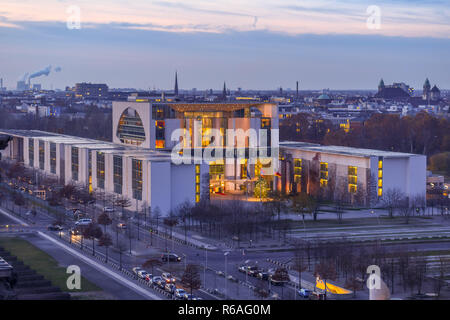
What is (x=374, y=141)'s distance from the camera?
3409 centimetres

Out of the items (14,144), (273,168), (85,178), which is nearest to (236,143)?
(273,168)

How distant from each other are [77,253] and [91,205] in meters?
6.66

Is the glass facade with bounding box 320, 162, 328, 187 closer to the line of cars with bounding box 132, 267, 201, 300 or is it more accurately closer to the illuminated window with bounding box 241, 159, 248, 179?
the illuminated window with bounding box 241, 159, 248, 179

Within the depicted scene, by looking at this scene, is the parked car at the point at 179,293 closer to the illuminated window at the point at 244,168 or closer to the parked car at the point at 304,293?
the parked car at the point at 304,293

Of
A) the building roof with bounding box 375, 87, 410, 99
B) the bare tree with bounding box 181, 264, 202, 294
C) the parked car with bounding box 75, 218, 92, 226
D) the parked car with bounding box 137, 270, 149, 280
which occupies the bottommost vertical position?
the parked car with bounding box 75, 218, 92, 226

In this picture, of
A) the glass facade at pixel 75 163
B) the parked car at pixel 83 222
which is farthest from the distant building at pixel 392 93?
the parked car at pixel 83 222

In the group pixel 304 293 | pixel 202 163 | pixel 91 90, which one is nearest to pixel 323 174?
pixel 202 163

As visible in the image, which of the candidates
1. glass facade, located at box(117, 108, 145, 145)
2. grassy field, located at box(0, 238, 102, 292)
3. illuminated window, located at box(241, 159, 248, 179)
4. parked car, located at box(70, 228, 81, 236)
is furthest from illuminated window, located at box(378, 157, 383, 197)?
grassy field, located at box(0, 238, 102, 292)

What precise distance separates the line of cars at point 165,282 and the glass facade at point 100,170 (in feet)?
32.0

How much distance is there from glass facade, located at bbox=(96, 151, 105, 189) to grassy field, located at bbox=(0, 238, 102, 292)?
6.64 m

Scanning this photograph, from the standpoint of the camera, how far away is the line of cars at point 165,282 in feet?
32.0

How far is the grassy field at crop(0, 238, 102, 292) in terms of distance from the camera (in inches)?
408
